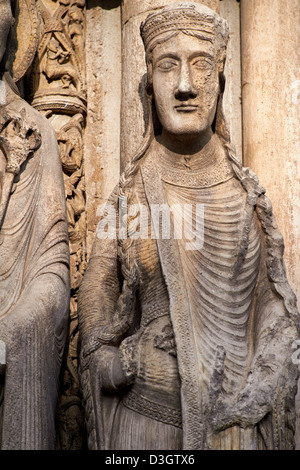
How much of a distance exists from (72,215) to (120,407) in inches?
57.4

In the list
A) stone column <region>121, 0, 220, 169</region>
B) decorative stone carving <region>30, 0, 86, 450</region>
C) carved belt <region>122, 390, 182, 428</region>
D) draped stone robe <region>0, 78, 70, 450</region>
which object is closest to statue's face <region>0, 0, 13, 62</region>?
draped stone robe <region>0, 78, 70, 450</region>

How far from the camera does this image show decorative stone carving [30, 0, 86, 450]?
22.6 feet

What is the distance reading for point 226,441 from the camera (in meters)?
5.51

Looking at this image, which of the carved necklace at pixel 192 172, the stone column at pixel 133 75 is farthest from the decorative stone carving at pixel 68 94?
the carved necklace at pixel 192 172

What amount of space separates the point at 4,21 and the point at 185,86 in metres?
1.07

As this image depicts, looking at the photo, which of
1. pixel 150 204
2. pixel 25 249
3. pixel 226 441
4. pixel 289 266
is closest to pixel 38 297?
pixel 25 249

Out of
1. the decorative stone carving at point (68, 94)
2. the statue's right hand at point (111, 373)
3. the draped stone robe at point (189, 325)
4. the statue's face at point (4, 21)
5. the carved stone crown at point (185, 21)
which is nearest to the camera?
the draped stone robe at point (189, 325)

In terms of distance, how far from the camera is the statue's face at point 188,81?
20.1 feet

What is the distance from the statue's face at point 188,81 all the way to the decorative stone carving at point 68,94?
0.97m

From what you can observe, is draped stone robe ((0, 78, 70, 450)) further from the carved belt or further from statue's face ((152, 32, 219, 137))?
statue's face ((152, 32, 219, 137))

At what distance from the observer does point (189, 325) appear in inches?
226

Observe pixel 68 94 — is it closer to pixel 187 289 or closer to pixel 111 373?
pixel 187 289

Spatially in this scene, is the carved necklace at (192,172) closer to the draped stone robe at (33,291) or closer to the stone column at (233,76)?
the draped stone robe at (33,291)

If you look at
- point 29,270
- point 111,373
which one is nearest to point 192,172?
point 29,270
